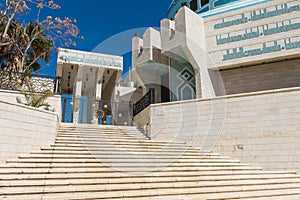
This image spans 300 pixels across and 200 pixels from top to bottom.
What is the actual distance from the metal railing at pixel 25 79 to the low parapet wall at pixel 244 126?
4512 mm

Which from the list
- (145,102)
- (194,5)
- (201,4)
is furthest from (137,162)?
(194,5)

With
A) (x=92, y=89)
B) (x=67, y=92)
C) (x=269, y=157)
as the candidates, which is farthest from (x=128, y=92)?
(x=269, y=157)

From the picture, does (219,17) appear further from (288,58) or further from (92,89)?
(92,89)

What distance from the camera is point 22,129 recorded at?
575 centimetres

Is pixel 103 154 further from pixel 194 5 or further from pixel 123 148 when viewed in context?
pixel 194 5

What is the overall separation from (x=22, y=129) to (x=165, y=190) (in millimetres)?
3793

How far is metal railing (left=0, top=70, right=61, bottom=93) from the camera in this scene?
899cm

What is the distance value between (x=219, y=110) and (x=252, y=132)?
133 centimetres

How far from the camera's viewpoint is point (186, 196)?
4.74m

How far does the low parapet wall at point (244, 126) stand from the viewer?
24.5ft

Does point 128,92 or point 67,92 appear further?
point 67,92

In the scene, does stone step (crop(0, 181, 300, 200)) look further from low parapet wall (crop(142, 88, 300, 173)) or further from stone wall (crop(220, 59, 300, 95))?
stone wall (crop(220, 59, 300, 95))

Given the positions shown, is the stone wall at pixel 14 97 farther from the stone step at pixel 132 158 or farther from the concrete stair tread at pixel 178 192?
the concrete stair tread at pixel 178 192

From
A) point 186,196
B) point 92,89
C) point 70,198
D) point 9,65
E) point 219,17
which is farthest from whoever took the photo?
point 92,89
